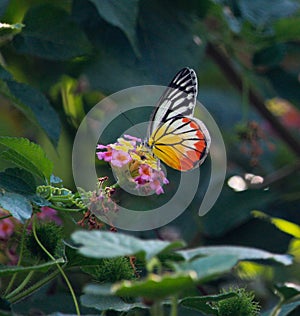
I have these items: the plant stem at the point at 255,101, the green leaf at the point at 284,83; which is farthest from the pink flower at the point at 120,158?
the plant stem at the point at 255,101

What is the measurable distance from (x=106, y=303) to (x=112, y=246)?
182 mm

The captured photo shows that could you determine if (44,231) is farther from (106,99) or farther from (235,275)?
(235,275)

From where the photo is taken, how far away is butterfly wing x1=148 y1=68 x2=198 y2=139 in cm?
90

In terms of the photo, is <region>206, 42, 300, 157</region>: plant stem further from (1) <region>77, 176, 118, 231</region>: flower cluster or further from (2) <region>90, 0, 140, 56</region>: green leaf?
(1) <region>77, 176, 118, 231</region>: flower cluster

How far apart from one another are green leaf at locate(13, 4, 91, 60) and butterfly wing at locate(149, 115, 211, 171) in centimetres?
31

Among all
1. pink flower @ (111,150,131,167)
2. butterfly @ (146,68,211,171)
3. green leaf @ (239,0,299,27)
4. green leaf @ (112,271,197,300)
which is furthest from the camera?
green leaf @ (239,0,299,27)

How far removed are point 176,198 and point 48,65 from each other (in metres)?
0.32

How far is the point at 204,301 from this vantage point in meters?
0.70

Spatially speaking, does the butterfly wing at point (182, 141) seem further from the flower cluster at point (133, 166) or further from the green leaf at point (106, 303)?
the green leaf at point (106, 303)

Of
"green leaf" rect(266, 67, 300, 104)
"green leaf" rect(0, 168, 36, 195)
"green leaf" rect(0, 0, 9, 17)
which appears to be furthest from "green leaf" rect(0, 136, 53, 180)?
"green leaf" rect(266, 67, 300, 104)

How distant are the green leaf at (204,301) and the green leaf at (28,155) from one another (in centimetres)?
19

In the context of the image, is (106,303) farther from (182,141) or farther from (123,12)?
(123,12)

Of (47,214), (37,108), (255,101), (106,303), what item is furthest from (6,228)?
(255,101)

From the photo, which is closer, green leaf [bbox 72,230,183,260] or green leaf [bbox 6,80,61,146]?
green leaf [bbox 72,230,183,260]
